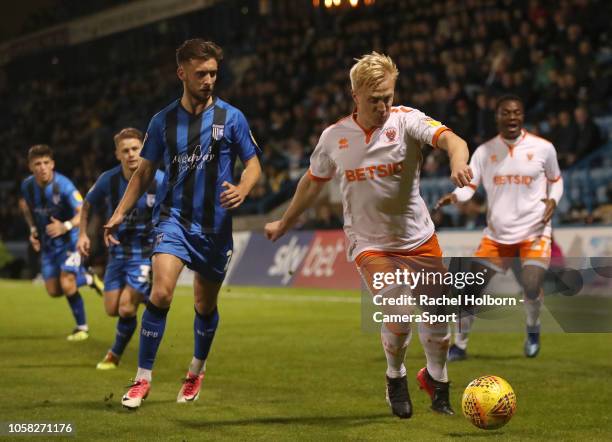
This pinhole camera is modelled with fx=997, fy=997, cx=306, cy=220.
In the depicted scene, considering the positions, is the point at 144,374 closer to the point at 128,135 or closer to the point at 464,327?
the point at 128,135

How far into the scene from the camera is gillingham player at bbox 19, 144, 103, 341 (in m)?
12.2

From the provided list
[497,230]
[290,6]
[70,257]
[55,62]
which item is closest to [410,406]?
[497,230]

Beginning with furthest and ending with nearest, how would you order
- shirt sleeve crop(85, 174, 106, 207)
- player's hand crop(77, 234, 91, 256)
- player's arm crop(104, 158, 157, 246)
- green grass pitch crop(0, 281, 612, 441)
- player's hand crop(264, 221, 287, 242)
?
1. shirt sleeve crop(85, 174, 106, 207)
2. player's hand crop(77, 234, 91, 256)
3. player's arm crop(104, 158, 157, 246)
4. player's hand crop(264, 221, 287, 242)
5. green grass pitch crop(0, 281, 612, 441)

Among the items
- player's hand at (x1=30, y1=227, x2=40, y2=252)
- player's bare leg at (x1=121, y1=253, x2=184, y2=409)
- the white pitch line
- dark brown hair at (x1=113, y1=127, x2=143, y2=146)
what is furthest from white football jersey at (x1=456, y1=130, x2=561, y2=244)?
the white pitch line

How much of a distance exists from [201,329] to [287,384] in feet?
3.51

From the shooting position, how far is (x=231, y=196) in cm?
666

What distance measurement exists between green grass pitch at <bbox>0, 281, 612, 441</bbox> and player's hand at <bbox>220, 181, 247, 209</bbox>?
1.43 meters

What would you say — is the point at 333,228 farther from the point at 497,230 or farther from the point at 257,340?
the point at 497,230

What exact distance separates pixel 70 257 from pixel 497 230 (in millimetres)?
5447

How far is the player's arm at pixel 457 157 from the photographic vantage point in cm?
550

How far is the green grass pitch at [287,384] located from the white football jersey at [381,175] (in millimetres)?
1221

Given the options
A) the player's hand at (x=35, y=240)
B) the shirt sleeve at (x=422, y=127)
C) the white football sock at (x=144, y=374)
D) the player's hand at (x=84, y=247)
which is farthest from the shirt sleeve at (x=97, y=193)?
the shirt sleeve at (x=422, y=127)

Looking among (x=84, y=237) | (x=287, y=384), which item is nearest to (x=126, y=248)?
(x=84, y=237)

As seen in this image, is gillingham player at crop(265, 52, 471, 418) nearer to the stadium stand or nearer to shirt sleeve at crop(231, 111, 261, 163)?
shirt sleeve at crop(231, 111, 261, 163)
